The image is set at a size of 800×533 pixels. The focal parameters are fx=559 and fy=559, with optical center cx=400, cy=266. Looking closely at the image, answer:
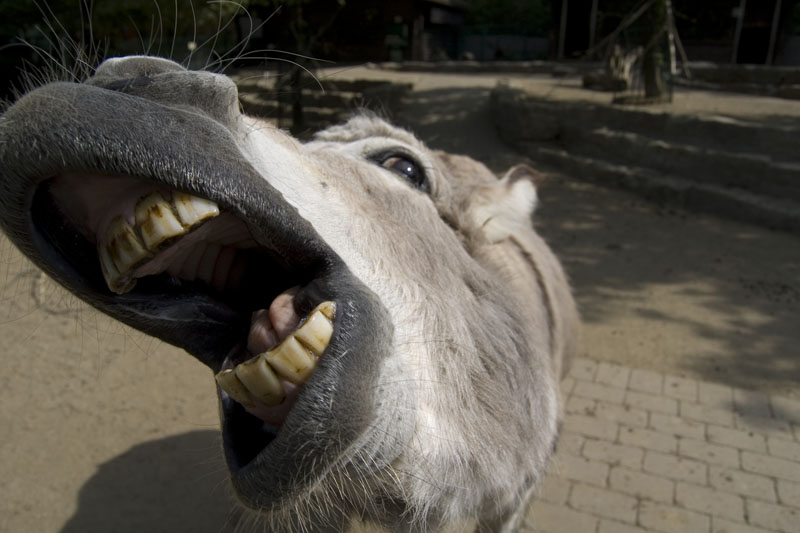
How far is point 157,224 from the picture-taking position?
107 cm

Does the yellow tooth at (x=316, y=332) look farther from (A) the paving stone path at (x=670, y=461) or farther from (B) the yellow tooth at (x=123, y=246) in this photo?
(A) the paving stone path at (x=670, y=461)

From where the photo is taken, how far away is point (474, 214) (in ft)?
7.73

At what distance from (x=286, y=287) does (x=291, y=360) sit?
A: 42 cm

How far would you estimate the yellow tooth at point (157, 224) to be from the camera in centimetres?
107

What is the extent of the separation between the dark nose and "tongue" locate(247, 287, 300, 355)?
429mm

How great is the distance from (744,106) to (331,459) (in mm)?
12585

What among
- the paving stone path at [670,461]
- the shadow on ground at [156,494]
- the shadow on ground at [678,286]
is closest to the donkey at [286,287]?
the paving stone path at [670,461]

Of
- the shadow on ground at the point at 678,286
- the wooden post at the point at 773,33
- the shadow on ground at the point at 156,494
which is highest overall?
the wooden post at the point at 773,33

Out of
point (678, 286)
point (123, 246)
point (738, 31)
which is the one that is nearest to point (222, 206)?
point (123, 246)

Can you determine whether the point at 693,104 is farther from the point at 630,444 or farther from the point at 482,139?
the point at 630,444

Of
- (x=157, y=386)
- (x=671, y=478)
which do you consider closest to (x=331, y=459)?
(x=671, y=478)

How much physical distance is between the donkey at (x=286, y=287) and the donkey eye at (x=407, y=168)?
4 cm

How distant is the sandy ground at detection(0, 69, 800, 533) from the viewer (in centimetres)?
328

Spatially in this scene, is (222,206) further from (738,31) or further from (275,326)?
(738,31)
